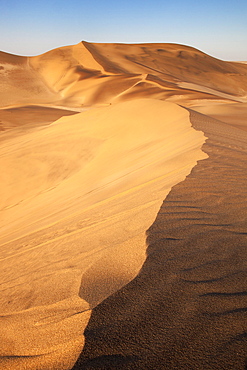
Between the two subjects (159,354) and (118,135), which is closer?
(159,354)

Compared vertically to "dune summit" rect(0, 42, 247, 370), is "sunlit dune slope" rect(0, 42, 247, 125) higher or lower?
higher

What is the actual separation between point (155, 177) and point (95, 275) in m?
2.72

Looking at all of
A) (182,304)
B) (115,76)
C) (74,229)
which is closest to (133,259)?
(182,304)

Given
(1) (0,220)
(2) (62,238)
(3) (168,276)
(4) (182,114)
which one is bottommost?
(1) (0,220)

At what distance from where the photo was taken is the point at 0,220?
6641 mm

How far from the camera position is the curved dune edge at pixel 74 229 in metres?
1.96

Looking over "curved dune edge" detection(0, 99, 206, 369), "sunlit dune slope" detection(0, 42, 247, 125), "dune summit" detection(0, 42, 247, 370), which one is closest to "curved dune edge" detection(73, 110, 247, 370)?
"dune summit" detection(0, 42, 247, 370)

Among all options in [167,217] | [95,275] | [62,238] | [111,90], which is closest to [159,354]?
Answer: [95,275]

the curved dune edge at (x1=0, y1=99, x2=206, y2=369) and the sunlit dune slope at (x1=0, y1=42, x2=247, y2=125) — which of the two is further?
the sunlit dune slope at (x1=0, y1=42, x2=247, y2=125)

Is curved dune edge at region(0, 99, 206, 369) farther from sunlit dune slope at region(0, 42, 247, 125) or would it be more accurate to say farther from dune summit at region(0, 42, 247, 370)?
sunlit dune slope at region(0, 42, 247, 125)

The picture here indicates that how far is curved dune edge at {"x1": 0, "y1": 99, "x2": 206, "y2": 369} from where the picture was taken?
196 cm

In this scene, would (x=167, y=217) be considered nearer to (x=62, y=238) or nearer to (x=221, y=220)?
(x=221, y=220)

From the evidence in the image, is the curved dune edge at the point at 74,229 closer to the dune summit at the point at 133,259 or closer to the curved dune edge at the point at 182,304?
the dune summit at the point at 133,259

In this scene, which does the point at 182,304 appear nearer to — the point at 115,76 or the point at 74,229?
the point at 74,229
